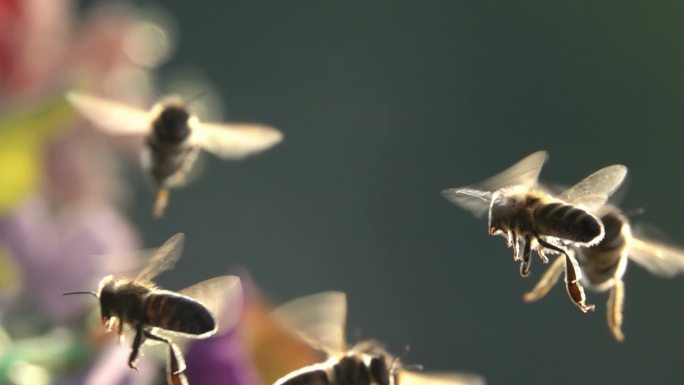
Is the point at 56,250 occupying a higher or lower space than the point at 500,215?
lower

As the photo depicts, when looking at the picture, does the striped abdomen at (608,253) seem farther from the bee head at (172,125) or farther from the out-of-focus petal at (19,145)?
the out-of-focus petal at (19,145)

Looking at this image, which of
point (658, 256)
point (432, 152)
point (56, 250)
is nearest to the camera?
point (658, 256)

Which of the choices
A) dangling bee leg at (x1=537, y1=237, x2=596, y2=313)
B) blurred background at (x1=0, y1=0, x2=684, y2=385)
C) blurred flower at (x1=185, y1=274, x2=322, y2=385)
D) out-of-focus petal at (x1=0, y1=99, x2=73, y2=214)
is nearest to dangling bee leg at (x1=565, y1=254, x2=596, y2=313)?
dangling bee leg at (x1=537, y1=237, x2=596, y2=313)

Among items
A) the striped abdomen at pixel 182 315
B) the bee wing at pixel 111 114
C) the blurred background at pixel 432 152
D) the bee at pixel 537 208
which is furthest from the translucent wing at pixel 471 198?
the blurred background at pixel 432 152

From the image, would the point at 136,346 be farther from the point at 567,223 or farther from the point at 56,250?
the point at 56,250

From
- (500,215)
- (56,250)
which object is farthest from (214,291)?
(56,250)

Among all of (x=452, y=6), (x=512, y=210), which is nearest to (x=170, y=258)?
(x=512, y=210)
